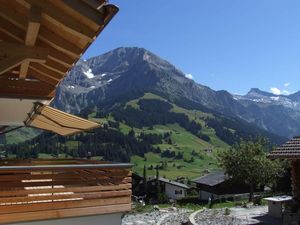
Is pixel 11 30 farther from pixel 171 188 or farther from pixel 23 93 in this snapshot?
pixel 171 188

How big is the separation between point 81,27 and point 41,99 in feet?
16.1

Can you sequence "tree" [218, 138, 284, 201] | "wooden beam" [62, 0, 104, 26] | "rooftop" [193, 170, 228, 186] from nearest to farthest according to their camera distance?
1. "wooden beam" [62, 0, 104, 26]
2. "tree" [218, 138, 284, 201]
3. "rooftop" [193, 170, 228, 186]

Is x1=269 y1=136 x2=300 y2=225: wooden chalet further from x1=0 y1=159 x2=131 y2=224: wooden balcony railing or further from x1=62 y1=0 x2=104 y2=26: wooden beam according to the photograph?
x1=62 y1=0 x2=104 y2=26: wooden beam

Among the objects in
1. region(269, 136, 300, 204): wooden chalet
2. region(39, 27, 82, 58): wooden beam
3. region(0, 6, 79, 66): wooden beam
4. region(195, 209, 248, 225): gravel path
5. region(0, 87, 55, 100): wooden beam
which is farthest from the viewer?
region(195, 209, 248, 225): gravel path

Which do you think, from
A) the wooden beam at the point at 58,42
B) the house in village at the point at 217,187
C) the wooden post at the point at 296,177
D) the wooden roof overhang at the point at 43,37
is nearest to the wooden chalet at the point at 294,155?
the wooden post at the point at 296,177

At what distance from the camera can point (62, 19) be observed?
6.18 metres

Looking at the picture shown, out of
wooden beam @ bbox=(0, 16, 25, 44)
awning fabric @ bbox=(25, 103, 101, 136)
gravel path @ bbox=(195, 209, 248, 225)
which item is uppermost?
wooden beam @ bbox=(0, 16, 25, 44)

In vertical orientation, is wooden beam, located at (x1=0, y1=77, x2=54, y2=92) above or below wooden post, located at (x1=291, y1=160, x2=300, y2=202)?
above

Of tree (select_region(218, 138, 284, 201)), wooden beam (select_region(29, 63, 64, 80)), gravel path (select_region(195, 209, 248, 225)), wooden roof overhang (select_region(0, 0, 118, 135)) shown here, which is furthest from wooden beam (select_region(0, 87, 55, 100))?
tree (select_region(218, 138, 284, 201))

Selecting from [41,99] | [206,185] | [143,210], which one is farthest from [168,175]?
[41,99]

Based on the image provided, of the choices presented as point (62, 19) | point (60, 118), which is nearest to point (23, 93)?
point (60, 118)

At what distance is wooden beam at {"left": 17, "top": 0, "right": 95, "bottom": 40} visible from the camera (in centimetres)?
600

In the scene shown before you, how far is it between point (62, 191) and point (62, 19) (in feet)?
8.36

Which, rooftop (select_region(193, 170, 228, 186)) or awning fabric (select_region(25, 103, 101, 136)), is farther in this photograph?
rooftop (select_region(193, 170, 228, 186))
